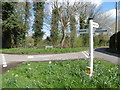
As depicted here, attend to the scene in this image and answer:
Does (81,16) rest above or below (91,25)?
above

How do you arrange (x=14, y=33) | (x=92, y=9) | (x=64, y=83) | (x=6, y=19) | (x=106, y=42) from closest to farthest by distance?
(x=64, y=83) < (x=92, y=9) < (x=6, y=19) < (x=14, y=33) < (x=106, y=42)

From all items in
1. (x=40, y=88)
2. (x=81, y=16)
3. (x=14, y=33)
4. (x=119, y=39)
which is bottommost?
(x=40, y=88)

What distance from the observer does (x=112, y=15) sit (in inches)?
757

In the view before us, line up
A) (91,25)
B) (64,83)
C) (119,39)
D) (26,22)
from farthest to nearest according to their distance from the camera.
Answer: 1. (26,22)
2. (119,39)
3. (91,25)
4. (64,83)

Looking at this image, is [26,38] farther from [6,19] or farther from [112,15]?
[112,15]

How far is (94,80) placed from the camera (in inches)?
111

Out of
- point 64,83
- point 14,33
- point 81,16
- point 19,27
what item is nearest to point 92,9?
point 81,16

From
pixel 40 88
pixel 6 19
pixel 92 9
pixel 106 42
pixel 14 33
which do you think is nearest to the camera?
pixel 40 88

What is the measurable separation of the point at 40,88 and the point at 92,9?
604 inches

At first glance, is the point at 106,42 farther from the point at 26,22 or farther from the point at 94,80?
the point at 94,80

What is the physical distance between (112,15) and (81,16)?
612 cm

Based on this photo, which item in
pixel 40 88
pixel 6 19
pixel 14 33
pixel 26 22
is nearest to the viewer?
pixel 40 88

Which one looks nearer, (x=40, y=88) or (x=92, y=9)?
(x=40, y=88)

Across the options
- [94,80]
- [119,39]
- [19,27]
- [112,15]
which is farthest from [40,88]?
[112,15]
